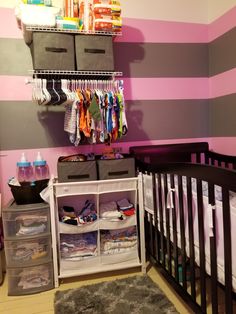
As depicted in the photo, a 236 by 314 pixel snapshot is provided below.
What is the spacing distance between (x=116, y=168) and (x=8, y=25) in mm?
1368

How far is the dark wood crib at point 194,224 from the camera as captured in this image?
1.09 meters

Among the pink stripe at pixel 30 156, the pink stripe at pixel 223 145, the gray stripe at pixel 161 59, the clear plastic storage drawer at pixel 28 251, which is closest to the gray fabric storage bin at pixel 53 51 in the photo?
the gray stripe at pixel 161 59

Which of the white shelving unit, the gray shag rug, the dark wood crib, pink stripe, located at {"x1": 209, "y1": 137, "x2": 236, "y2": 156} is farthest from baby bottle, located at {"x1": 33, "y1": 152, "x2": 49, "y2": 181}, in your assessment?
pink stripe, located at {"x1": 209, "y1": 137, "x2": 236, "y2": 156}

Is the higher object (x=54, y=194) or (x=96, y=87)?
(x=96, y=87)

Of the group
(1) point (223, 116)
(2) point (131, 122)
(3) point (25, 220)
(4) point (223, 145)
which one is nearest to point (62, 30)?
(2) point (131, 122)

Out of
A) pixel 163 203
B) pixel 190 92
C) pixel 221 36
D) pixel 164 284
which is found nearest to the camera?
pixel 163 203

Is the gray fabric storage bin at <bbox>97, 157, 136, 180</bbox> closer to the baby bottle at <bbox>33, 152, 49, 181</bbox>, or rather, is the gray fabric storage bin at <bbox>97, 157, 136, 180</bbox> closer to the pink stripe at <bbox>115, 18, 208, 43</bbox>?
the baby bottle at <bbox>33, 152, 49, 181</bbox>

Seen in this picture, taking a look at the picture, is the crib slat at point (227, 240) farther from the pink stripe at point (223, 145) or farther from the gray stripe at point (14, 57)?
the gray stripe at point (14, 57)

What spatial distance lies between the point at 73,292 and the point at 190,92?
6.21 ft

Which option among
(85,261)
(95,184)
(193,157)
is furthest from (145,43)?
A: (85,261)

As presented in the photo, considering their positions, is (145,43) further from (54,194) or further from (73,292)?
(73,292)

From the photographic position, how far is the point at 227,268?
3.55 feet

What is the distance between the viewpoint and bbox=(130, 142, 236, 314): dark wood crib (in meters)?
1.09

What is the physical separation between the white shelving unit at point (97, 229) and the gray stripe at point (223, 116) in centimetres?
93
